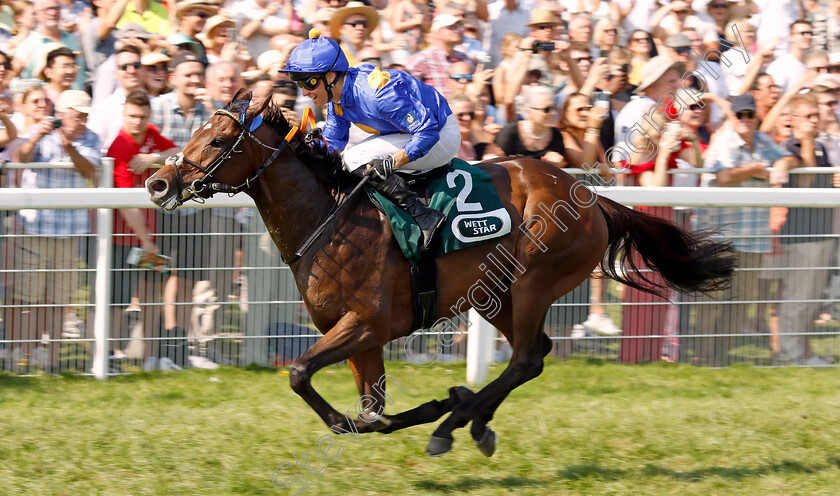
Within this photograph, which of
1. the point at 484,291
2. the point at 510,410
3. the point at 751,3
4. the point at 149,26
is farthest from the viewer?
the point at 751,3

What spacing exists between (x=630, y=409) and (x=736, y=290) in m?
1.23

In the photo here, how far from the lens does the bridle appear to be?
4027mm

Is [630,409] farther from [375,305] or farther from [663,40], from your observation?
[663,40]

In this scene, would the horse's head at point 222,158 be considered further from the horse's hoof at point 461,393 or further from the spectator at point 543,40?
the spectator at point 543,40

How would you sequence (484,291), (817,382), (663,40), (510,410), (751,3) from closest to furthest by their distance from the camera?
(484,291) < (510,410) < (817,382) < (663,40) < (751,3)

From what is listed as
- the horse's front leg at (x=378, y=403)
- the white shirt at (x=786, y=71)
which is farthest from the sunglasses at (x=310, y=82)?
the white shirt at (x=786, y=71)

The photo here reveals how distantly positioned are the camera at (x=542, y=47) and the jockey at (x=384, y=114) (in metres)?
3.43

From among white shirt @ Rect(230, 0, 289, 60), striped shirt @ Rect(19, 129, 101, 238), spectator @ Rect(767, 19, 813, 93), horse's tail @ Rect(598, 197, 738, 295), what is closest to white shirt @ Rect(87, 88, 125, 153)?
striped shirt @ Rect(19, 129, 101, 238)

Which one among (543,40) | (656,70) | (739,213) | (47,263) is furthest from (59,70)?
(739,213)

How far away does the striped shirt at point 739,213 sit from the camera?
20.1 ft

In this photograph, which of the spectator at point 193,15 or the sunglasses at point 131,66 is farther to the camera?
the spectator at point 193,15

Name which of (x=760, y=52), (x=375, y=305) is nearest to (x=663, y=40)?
(x=760, y=52)

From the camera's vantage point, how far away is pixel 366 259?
14.2 feet

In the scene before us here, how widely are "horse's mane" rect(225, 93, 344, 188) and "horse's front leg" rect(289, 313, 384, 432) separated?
0.63 metres
